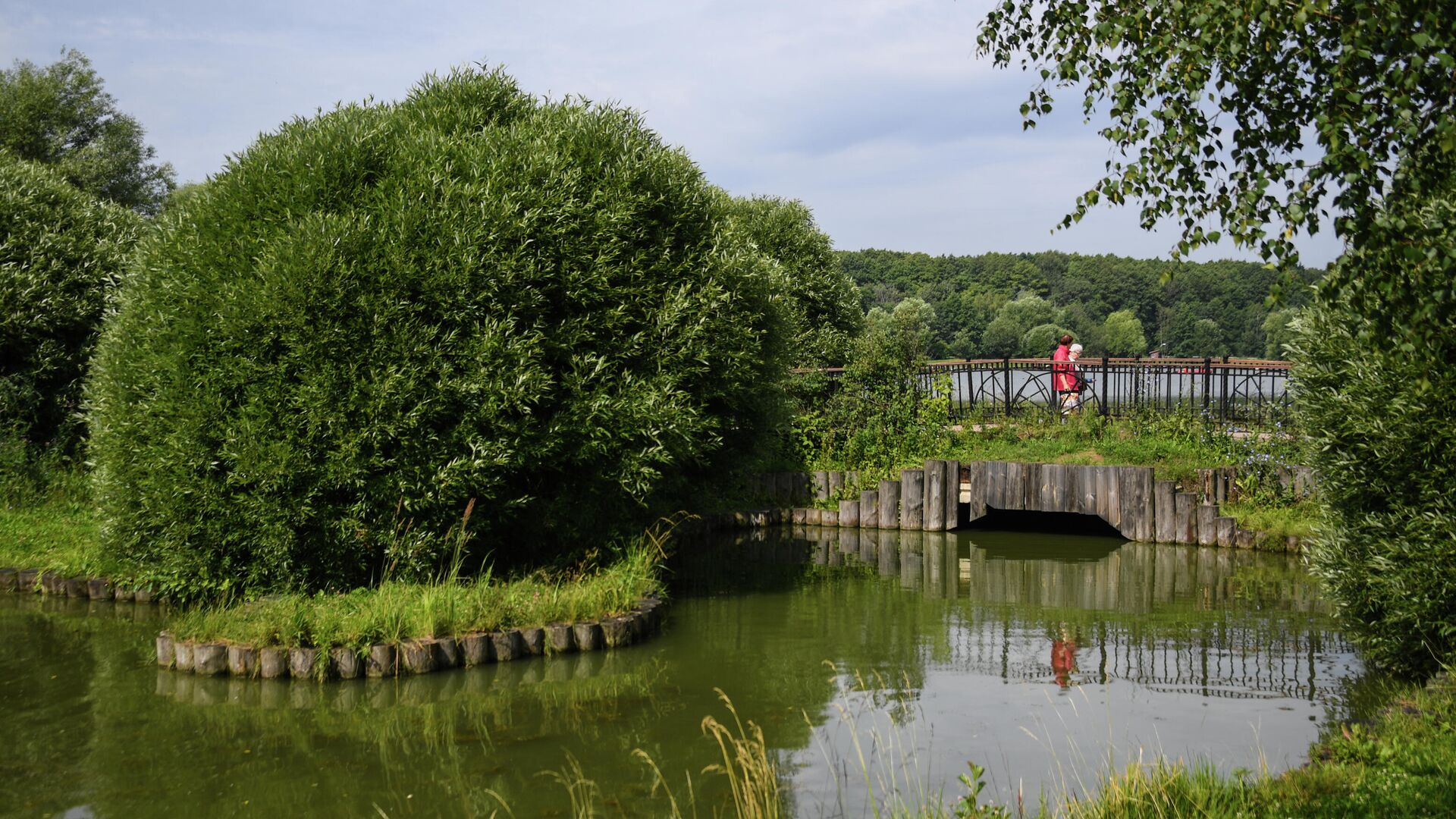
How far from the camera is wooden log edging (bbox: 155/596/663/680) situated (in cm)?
1005

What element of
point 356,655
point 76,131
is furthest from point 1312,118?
point 76,131

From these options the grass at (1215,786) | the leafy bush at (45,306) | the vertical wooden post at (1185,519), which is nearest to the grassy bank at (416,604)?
the grass at (1215,786)

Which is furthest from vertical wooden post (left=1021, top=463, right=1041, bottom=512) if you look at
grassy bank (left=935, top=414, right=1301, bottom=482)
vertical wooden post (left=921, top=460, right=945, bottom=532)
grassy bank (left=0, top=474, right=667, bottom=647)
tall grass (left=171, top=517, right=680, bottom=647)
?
tall grass (left=171, top=517, right=680, bottom=647)

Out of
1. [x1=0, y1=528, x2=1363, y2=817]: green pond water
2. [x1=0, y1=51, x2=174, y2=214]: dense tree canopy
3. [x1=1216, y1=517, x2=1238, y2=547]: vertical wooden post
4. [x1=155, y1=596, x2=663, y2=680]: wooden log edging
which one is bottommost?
[x1=0, y1=528, x2=1363, y2=817]: green pond water

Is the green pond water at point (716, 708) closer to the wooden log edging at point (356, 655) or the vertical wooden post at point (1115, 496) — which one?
the wooden log edging at point (356, 655)

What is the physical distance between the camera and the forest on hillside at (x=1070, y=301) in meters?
73.1

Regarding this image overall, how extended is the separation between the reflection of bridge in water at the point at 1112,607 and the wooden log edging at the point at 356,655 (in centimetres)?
398

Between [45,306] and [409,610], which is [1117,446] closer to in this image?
[409,610]

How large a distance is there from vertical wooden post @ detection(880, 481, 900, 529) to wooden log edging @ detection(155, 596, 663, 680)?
33.6 ft

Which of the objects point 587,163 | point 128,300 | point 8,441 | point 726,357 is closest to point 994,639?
point 726,357

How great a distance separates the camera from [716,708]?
9359mm

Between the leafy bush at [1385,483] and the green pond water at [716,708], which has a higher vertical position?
the leafy bush at [1385,483]

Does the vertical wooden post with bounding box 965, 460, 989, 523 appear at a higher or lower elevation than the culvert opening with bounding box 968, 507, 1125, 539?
higher

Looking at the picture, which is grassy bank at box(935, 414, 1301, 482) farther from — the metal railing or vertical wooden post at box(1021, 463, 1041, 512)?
vertical wooden post at box(1021, 463, 1041, 512)
